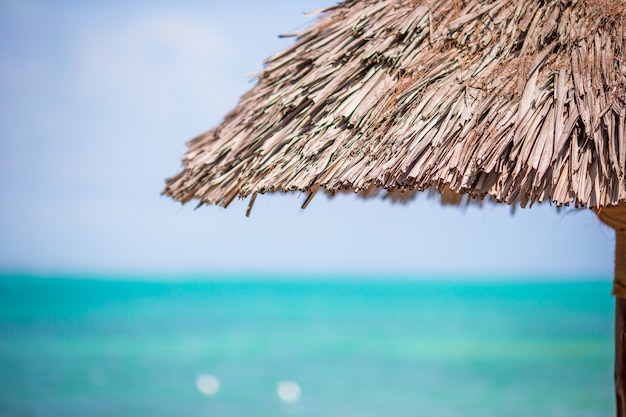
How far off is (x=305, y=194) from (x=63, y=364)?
12.9m

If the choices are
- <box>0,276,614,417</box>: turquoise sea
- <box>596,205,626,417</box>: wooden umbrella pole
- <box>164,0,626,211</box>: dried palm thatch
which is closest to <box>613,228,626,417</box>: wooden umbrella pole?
<box>596,205,626,417</box>: wooden umbrella pole

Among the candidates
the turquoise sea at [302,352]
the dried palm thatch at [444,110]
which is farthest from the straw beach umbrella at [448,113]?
the turquoise sea at [302,352]

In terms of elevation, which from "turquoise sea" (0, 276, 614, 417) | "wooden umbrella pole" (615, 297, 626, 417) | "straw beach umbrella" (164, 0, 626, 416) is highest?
"turquoise sea" (0, 276, 614, 417)

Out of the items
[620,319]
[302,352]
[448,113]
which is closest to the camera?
[448,113]

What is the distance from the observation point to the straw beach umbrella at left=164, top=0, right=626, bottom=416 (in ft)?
6.29

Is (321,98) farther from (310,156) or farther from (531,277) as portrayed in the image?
(531,277)

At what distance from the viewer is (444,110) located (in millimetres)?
2111

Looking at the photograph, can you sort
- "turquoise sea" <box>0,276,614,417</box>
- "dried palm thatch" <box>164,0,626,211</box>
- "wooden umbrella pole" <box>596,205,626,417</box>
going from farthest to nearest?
1. "turquoise sea" <box>0,276,614,417</box>
2. "wooden umbrella pole" <box>596,205,626,417</box>
3. "dried palm thatch" <box>164,0,626,211</box>

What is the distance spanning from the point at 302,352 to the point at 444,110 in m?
15.0

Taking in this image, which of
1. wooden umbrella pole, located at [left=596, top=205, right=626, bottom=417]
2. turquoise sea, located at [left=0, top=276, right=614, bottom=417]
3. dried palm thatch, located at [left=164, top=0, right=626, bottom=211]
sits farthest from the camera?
turquoise sea, located at [left=0, top=276, right=614, bottom=417]

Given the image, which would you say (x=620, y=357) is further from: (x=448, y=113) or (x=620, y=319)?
(x=448, y=113)

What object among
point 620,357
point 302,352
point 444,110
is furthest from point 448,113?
point 302,352

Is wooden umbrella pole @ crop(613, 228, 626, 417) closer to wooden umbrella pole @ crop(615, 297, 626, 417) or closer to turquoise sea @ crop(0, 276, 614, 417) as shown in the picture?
wooden umbrella pole @ crop(615, 297, 626, 417)

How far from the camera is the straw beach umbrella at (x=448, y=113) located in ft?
6.29
